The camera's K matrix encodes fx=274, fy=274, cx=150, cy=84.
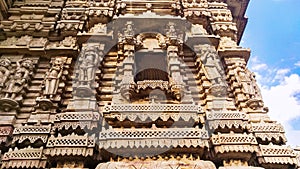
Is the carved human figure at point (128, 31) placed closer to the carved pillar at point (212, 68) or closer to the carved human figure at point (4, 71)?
the carved pillar at point (212, 68)

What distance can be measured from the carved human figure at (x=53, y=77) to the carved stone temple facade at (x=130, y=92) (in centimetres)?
3

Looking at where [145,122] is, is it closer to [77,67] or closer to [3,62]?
[77,67]

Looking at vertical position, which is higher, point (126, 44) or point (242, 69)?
point (126, 44)

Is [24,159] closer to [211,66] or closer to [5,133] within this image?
[5,133]

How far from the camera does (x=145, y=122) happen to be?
6348 mm

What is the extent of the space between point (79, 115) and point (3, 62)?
3719mm

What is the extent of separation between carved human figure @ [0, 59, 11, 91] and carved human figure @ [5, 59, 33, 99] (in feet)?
0.49

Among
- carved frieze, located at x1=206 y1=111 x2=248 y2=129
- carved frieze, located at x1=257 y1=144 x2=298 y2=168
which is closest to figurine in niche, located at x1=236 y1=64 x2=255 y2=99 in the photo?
carved frieze, located at x1=206 y1=111 x2=248 y2=129

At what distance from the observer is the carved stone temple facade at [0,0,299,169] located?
5.80 m

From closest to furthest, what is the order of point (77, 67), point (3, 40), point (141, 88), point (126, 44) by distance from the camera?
point (141, 88) < point (77, 67) < point (126, 44) < point (3, 40)

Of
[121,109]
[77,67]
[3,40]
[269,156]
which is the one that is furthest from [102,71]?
[269,156]

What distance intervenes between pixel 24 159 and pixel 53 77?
2561 mm

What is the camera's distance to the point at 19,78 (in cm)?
787

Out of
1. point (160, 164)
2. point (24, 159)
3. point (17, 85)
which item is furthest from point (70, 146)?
point (17, 85)
